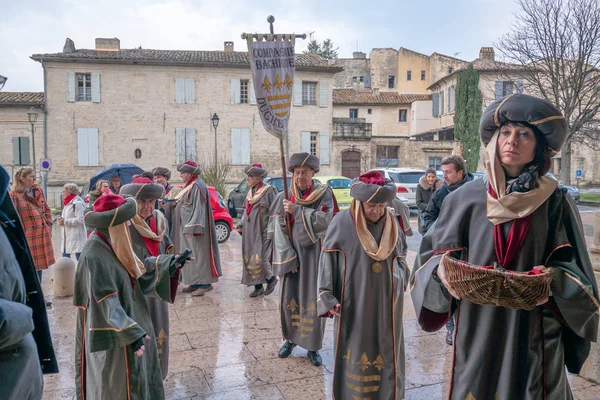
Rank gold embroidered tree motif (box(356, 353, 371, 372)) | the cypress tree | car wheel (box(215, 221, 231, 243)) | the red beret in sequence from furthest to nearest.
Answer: the cypress tree
car wheel (box(215, 221, 231, 243))
gold embroidered tree motif (box(356, 353, 371, 372))
the red beret

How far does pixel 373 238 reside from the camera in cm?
355

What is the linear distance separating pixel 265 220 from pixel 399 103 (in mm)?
34257

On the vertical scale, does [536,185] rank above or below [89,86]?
below

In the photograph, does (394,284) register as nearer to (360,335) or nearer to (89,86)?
(360,335)

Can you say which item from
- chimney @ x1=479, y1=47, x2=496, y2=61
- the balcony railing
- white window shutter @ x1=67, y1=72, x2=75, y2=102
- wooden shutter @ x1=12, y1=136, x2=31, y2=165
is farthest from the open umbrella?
chimney @ x1=479, y1=47, x2=496, y2=61

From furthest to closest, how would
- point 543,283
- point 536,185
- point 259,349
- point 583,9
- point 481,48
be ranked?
point 481,48
point 583,9
point 259,349
point 536,185
point 543,283

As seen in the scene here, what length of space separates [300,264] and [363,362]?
1629 millimetres

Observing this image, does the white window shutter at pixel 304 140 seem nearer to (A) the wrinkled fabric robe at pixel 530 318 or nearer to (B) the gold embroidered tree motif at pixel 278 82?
(B) the gold embroidered tree motif at pixel 278 82

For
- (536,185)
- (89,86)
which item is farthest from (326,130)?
(536,185)

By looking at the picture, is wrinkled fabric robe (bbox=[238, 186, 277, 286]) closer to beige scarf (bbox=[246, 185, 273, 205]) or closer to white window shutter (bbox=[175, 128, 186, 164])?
beige scarf (bbox=[246, 185, 273, 205])

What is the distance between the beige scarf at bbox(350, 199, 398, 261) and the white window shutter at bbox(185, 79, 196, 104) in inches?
1005

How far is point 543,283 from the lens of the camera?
1.97 meters

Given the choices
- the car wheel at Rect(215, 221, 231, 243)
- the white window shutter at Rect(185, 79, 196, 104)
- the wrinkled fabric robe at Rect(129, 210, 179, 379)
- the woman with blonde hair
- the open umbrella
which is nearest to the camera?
the wrinkled fabric robe at Rect(129, 210, 179, 379)

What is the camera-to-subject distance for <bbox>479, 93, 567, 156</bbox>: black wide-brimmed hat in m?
2.18
